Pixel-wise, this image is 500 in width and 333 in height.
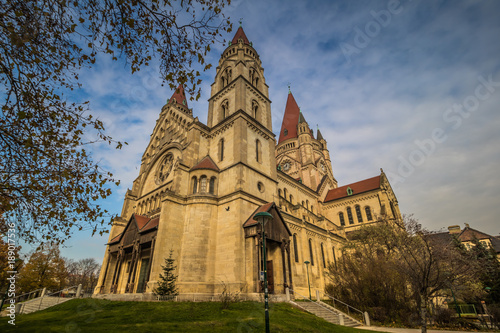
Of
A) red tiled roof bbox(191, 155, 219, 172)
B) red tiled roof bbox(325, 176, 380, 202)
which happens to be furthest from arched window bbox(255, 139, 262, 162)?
red tiled roof bbox(325, 176, 380, 202)

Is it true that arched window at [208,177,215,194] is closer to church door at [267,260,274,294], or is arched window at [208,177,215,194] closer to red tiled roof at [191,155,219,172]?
red tiled roof at [191,155,219,172]

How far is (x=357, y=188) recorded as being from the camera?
41.4 metres

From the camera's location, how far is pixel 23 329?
24.4ft

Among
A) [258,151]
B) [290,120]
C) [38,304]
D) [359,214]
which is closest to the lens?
[38,304]

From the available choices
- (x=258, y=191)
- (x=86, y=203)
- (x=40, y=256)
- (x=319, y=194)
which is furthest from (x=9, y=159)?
(x=319, y=194)

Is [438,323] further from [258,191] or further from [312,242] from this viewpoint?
[258,191]

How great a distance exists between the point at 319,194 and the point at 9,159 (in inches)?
1565

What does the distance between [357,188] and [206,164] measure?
99.4 ft

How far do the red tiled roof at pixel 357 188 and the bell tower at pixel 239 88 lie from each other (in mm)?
22443

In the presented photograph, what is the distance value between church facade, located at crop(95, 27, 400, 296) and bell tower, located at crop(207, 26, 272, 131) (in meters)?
0.13

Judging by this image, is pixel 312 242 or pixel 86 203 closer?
pixel 86 203

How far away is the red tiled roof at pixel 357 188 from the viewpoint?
129 feet

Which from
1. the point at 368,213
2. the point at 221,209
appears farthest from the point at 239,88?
the point at 368,213

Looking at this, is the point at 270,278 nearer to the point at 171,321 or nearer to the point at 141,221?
the point at 171,321
